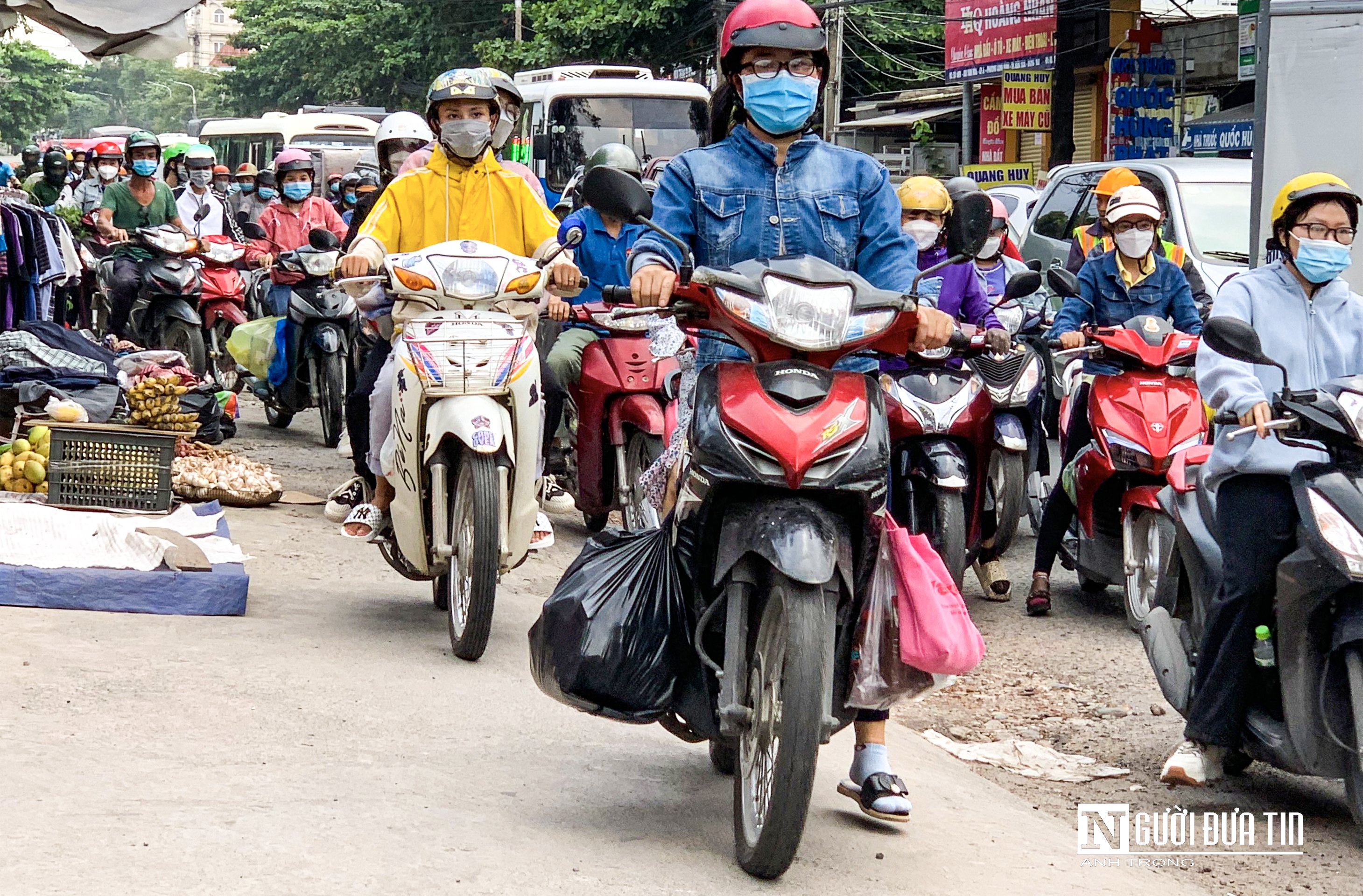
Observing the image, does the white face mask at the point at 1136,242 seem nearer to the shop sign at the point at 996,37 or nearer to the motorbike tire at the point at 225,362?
the motorbike tire at the point at 225,362

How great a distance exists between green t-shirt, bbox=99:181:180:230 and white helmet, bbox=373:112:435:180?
4.27 metres

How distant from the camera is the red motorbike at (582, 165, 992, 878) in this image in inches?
148

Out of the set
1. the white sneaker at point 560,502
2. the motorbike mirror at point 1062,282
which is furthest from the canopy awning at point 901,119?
the motorbike mirror at point 1062,282

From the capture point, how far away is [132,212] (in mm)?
12727

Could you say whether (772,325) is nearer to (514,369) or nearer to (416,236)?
(514,369)

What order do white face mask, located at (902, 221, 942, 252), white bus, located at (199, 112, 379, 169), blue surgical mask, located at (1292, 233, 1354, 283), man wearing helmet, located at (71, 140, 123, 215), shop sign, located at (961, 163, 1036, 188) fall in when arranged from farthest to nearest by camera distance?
white bus, located at (199, 112, 379, 169), shop sign, located at (961, 163, 1036, 188), man wearing helmet, located at (71, 140, 123, 215), white face mask, located at (902, 221, 942, 252), blue surgical mask, located at (1292, 233, 1354, 283)

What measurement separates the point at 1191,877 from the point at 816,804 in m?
0.96

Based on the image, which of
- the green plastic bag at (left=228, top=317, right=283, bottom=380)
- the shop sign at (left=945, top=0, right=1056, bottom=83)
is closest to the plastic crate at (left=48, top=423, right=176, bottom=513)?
the green plastic bag at (left=228, top=317, right=283, bottom=380)

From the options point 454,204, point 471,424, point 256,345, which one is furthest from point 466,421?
point 256,345

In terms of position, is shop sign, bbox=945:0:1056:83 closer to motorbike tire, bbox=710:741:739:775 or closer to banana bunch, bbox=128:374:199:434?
banana bunch, bbox=128:374:199:434

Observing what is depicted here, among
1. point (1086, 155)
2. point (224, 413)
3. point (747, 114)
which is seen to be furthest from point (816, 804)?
point (1086, 155)

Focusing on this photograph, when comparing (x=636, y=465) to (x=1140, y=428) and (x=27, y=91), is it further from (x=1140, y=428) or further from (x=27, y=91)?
(x=27, y=91)

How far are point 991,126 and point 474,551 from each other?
25105 mm

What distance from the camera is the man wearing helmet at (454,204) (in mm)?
6566
